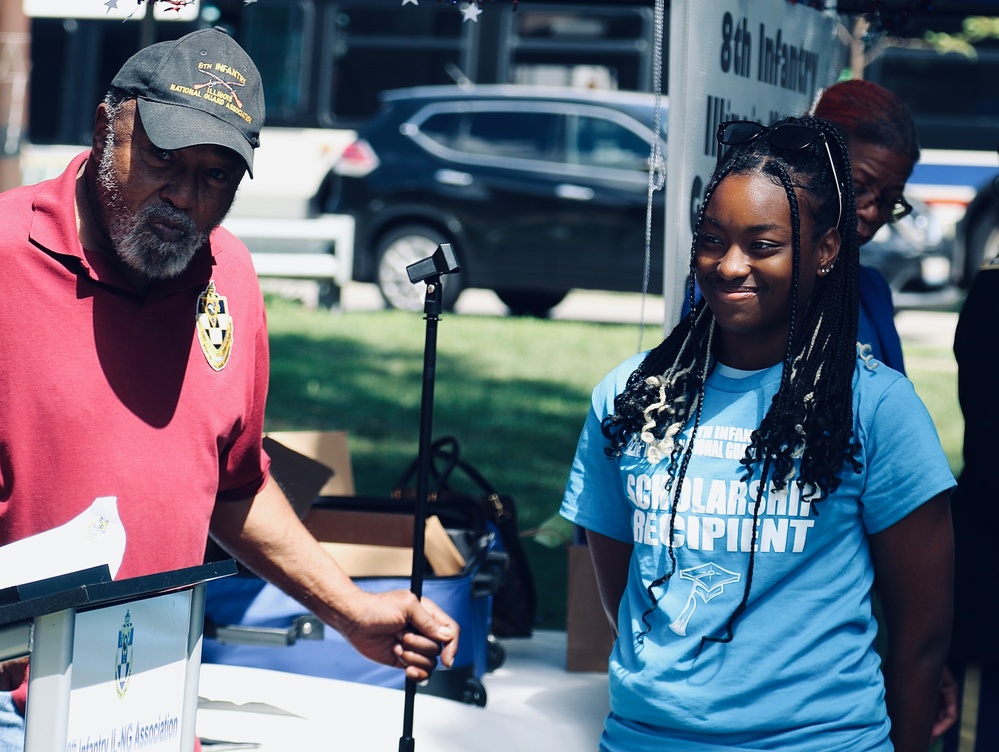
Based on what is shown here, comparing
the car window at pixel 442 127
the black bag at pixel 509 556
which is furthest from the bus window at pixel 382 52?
the black bag at pixel 509 556

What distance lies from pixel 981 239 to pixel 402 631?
12.6 m

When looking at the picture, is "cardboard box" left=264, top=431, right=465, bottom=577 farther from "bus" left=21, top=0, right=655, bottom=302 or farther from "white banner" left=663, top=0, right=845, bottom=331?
"bus" left=21, top=0, right=655, bottom=302

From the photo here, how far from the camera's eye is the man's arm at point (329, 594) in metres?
2.39

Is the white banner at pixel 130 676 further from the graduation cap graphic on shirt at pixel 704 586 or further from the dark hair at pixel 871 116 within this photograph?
the dark hair at pixel 871 116

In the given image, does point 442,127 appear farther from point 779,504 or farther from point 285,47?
point 779,504

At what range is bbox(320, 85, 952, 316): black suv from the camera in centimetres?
1242

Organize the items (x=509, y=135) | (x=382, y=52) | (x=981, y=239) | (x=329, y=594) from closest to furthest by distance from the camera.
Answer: (x=329, y=594)
(x=509, y=135)
(x=981, y=239)
(x=382, y=52)

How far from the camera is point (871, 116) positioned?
3023mm

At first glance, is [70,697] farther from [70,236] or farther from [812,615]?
[812,615]

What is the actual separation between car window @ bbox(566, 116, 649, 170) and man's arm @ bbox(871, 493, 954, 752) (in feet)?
34.0

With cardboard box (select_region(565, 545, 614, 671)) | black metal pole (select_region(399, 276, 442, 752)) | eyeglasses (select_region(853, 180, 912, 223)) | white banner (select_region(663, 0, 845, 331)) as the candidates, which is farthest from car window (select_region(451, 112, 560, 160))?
black metal pole (select_region(399, 276, 442, 752))

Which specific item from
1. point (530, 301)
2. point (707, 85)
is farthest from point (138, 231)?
point (530, 301)

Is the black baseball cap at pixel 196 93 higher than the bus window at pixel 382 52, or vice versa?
the bus window at pixel 382 52

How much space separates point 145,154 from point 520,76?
12.5 metres
